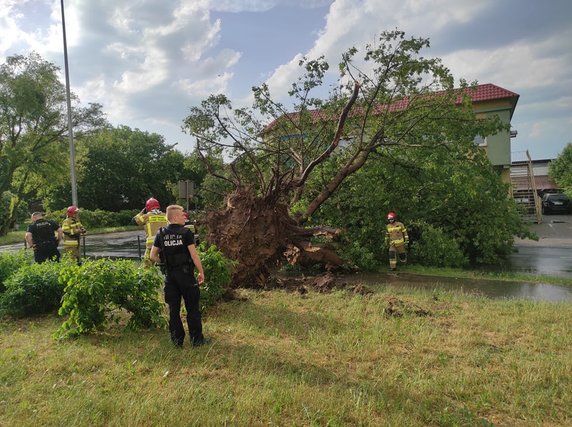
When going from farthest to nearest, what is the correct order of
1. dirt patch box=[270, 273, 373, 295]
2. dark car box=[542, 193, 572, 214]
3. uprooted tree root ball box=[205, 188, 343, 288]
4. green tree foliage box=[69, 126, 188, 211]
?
1. green tree foliage box=[69, 126, 188, 211]
2. dark car box=[542, 193, 572, 214]
3. uprooted tree root ball box=[205, 188, 343, 288]
4. dirt patch box=[270, 273, 373, 295]

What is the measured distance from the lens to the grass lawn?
10.8 ft

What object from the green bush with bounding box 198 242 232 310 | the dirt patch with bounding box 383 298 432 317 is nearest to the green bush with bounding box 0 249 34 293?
the green bush with bounding box 198 242 232 310

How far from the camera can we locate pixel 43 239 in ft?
28.0

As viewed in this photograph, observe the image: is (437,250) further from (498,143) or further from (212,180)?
(498,143)

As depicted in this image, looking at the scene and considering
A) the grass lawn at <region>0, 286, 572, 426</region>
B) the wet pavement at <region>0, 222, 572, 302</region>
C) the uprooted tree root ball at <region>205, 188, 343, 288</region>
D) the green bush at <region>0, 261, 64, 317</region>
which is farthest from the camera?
the uprooted tree root ball at <region>205, 188, 343, 288</region>

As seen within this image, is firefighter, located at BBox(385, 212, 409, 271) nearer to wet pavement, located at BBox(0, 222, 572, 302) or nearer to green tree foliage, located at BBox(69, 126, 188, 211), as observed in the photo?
wet pavement, located at BBox(0, 222, 572, 302)

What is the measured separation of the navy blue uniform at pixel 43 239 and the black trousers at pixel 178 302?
468 cm

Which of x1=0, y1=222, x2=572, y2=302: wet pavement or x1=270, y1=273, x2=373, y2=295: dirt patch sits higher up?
x1=270, y1=273, x2=373, y2=295: dirt patch

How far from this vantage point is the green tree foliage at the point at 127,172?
146 ft

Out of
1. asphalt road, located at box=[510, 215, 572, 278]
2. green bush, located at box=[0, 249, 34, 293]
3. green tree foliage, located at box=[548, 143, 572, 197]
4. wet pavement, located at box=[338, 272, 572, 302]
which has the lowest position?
asphalt road, located at box=[510, 215, 572, 278]

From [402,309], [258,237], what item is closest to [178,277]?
[402,309]

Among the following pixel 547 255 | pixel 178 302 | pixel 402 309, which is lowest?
pixel 547 255

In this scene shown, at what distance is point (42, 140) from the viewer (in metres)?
29.0

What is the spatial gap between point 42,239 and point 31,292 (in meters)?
2.50
